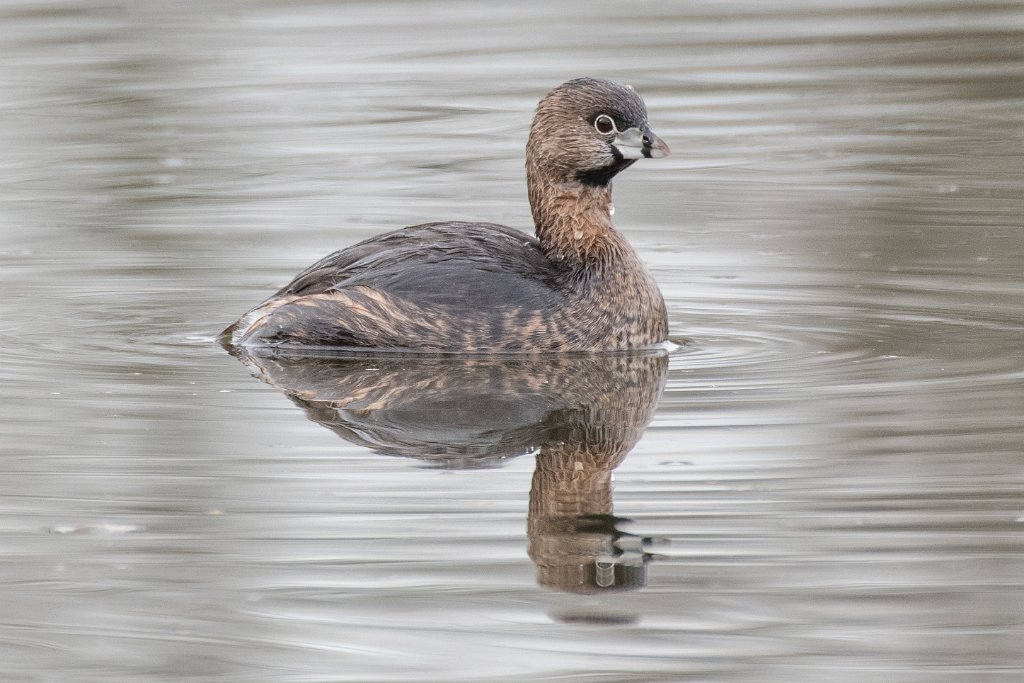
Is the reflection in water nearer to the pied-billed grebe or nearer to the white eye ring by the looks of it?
the pied-billed grebe

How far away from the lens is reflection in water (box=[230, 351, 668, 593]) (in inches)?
242

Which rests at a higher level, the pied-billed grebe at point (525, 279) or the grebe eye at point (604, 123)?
the grebe eye at point (604, 123)

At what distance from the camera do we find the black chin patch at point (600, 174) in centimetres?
940

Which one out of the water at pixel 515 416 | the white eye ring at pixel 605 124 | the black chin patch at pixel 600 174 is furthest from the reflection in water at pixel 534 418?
the white eye ring at pixel 605 124

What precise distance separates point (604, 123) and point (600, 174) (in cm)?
37

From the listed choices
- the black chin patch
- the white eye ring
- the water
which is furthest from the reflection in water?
the white eye ring

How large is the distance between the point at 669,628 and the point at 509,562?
707 millimetres

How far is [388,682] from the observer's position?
5102 mm

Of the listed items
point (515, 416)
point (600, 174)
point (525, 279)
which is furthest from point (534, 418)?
point (600, 174)

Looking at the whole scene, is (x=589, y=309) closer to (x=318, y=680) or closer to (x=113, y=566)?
(x=113, y=566)

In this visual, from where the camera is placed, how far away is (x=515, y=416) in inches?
308

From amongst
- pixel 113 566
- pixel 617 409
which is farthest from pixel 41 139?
→ pixel 113 566

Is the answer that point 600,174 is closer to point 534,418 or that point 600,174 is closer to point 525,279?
point 525,279

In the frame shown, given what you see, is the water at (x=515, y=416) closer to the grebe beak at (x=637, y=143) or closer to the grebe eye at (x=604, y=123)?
the grebe beak at (x=637, y=143)
